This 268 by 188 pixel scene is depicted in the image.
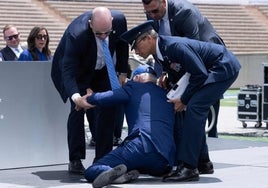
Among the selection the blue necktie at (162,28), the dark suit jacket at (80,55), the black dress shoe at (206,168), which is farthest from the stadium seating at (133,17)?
the black dress shoe at (206,168)

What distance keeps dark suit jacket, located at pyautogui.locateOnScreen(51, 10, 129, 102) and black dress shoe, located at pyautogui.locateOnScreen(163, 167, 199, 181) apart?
1.18 m

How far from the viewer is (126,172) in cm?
755

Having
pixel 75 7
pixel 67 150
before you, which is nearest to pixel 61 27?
pixel 75 7

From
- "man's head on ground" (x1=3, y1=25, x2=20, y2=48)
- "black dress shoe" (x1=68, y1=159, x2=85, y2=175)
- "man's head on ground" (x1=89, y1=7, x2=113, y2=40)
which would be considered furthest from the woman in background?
"man's head on ground" (x1=89, y1=7, x2=113, y2=40)

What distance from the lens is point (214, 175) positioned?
8.19 m

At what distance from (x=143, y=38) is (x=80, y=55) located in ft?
2.49

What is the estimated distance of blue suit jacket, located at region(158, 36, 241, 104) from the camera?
299 inches

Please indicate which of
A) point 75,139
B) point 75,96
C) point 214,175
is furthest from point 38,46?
point 214,175

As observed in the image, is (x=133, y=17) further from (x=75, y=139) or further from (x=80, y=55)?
(x=80, y=55)

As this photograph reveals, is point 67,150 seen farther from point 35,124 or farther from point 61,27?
point 61,27

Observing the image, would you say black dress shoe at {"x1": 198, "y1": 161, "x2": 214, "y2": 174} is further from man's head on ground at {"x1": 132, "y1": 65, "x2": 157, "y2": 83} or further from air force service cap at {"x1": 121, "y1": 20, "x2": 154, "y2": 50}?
air force service cap at {"x1": 121, "y1": 20, "x2": 154, "y2": 50}

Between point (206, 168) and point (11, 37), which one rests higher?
point (11, 37)

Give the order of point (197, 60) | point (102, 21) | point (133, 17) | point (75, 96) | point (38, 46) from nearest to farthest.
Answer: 1. point (197, 60)
2. point (102, 21)
3. point (75, 96)
4. point (38, 46)
5. point (133, 17)

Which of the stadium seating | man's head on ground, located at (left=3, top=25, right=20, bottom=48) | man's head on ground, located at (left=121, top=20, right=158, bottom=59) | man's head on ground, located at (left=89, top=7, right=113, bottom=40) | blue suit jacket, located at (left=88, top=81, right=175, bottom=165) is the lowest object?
the stadium seating
